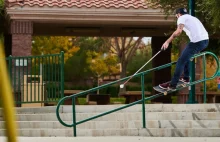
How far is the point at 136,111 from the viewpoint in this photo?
1273 centimetres

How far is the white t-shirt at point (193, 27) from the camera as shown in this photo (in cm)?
1008

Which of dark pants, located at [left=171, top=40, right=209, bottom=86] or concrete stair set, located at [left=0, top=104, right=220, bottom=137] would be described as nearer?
concrete stair set, located at [left=0, top=104, right=220, bottom=137]

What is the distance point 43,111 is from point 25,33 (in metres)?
7.31

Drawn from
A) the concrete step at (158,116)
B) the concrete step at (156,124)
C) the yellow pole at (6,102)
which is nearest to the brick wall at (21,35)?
the concrete step at (158,116)

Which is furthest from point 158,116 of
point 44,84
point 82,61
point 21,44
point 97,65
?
point 82,61

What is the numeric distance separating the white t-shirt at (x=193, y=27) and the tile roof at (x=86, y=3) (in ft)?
31.5

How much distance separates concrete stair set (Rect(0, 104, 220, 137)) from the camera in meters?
10.1

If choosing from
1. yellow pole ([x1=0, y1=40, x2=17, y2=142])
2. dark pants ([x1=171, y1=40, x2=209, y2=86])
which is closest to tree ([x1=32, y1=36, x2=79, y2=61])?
dark pants ([x1=171, y1=40, x2=209, y2=86])

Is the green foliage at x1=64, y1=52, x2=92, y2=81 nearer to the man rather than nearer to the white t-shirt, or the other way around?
the man

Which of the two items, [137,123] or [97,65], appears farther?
[97,65]

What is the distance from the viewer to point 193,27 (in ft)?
33.4

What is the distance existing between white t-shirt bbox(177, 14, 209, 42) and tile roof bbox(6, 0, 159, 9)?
962 centimetres

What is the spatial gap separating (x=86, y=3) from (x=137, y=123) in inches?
410

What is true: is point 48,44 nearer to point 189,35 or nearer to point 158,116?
point 158,116
